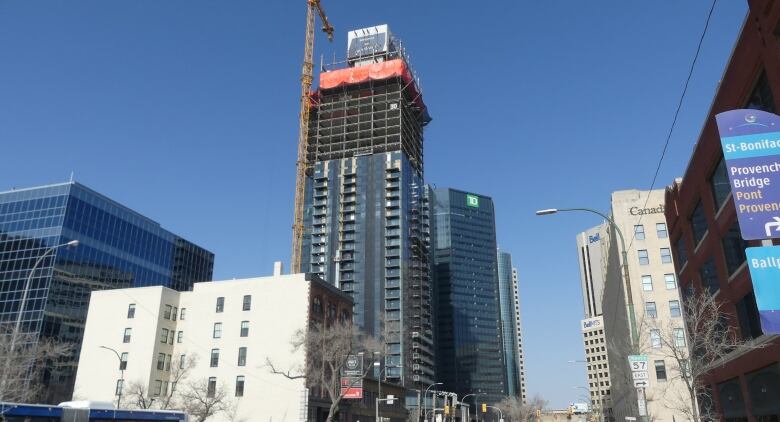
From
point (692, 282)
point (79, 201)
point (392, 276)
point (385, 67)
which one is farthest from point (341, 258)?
point (692, 282)

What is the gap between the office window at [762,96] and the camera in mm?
27555

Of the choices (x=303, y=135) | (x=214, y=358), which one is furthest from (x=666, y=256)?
(x=303, y=135)

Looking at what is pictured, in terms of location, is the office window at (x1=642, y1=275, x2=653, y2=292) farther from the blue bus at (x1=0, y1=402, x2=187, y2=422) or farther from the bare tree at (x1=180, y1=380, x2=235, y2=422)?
the blue bus at (x1=0, y1=402, x2=187, y2=422)

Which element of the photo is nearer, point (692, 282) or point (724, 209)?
point (724, 209)

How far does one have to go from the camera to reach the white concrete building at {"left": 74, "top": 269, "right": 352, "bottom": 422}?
238 ft

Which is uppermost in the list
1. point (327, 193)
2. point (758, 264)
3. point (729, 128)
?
point (327, 193)

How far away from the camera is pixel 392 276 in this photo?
172 meters

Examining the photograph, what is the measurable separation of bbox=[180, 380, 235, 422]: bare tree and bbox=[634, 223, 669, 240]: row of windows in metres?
55.4

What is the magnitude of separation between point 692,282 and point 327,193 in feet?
477

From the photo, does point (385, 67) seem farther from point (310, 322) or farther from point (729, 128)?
point (729, 128)

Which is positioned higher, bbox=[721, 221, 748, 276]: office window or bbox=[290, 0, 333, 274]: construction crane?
bbox=[290, 0, 333, 274]: construction crane

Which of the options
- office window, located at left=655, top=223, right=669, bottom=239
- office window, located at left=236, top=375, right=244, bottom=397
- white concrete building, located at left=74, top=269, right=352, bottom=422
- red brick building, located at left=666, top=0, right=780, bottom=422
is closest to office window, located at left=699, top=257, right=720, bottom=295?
red brick building, located at left=666, top=0, right=780, bottom=422

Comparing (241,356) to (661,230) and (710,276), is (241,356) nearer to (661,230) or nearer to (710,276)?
(710,276)

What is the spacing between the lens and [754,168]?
12.9 meters
